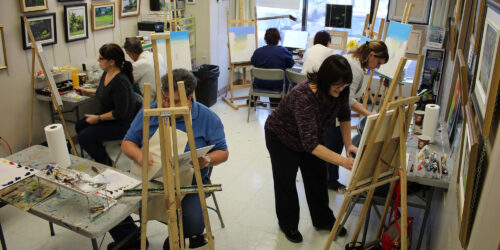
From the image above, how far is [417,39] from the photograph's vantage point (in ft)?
17.4

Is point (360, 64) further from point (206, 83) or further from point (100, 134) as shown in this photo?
point (206, 83)

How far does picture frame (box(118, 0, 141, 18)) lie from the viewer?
4.79 meters

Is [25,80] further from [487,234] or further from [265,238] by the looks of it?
[487,234]

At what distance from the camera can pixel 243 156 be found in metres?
4.28

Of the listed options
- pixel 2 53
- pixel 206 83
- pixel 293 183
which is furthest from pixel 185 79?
pixel 206 83

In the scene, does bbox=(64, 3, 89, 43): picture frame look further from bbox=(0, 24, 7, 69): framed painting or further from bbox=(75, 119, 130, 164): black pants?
bbox=(75, 119, 130, 164): black pants

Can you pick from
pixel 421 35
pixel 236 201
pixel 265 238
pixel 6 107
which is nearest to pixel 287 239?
pixel 265 238

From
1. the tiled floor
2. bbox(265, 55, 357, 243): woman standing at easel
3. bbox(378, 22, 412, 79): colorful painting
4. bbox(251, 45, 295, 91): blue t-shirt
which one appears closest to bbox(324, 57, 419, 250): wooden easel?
bbox(265, 55, 357, 243): woman standing at easel

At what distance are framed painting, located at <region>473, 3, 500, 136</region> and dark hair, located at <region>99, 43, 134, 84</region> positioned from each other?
2712mm

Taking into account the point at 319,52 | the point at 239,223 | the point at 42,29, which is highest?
the point at 42,29

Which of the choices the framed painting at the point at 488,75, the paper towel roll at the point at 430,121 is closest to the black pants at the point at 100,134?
the paper towel roll at the point at 430,121

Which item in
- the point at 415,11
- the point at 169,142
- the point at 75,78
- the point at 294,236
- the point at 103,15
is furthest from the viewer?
the point at 415,11

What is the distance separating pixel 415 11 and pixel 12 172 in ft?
16.0

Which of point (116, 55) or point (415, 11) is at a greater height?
point (415, 11)
